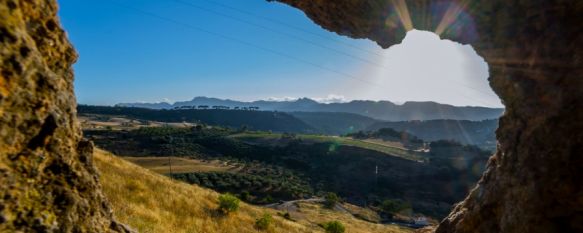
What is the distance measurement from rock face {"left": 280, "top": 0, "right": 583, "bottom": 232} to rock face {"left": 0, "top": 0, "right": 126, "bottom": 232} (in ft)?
25.7

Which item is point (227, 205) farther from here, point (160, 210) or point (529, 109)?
point (529, 109)

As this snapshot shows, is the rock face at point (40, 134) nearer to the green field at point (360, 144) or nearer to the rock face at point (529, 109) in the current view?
the rock face at point (529, 109)

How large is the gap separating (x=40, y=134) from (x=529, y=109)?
8760 millimetres

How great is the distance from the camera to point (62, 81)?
13.3ft

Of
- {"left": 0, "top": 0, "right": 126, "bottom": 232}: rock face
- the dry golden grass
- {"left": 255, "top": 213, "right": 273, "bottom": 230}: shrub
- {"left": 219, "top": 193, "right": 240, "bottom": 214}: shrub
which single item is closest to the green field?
the dry golden grass

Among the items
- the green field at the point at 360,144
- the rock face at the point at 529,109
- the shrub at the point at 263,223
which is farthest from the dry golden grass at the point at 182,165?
the rock face at the point at 529,109

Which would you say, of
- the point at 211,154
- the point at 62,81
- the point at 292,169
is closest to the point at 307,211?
the point at 62,81

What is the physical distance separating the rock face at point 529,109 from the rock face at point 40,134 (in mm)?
7838

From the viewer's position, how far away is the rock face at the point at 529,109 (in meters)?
6.90

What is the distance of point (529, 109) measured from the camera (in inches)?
306

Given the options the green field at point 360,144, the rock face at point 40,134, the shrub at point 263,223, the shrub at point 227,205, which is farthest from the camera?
the green field at point 360,144

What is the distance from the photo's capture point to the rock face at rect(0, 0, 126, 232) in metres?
3.06

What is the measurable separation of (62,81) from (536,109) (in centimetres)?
857

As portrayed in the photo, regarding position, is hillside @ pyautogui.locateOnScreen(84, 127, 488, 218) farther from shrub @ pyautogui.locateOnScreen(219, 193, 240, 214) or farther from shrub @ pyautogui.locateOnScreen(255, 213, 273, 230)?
shrub @ pyautogui.locateOnScreen(255, 213, 273, 230)
